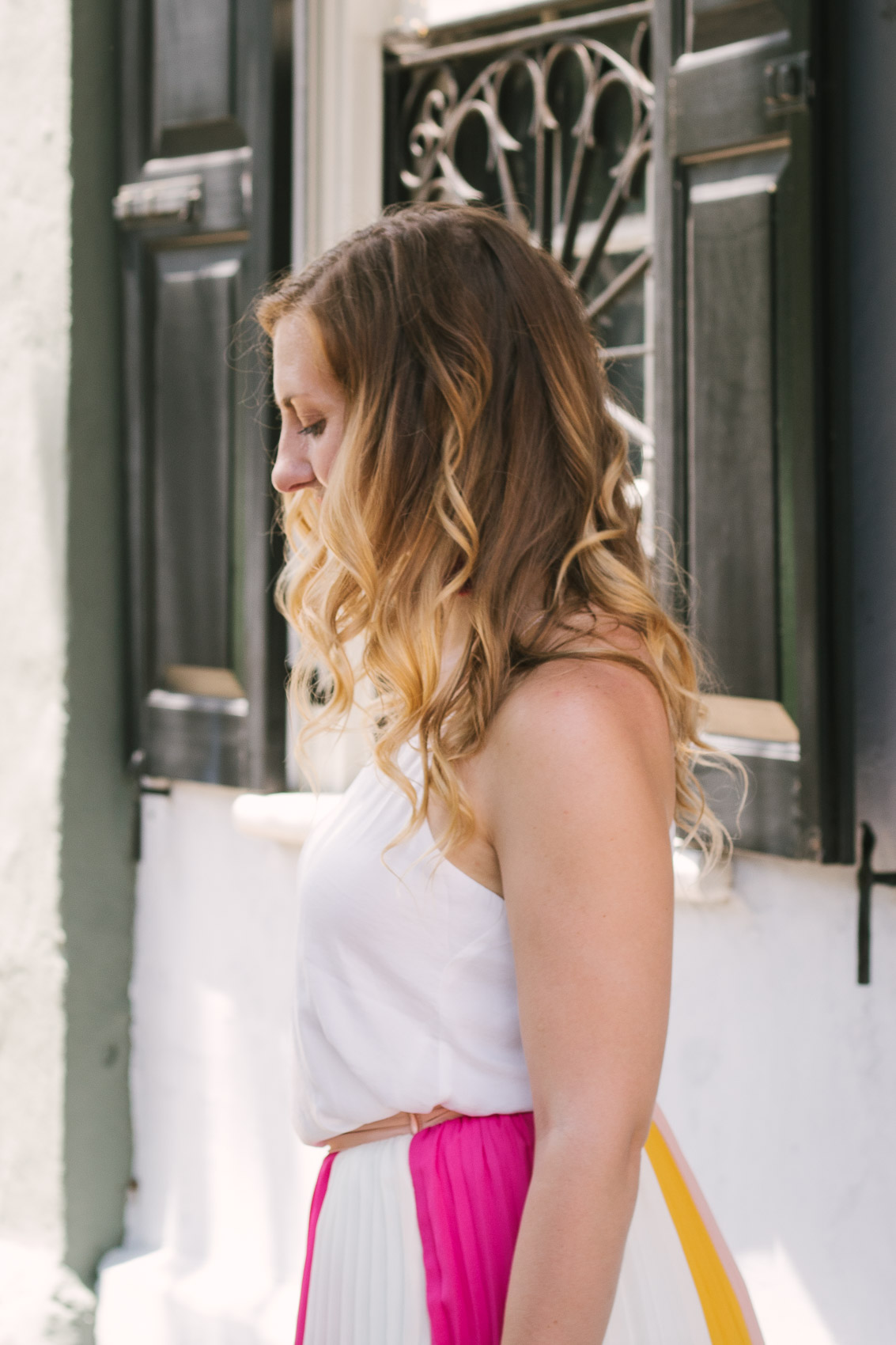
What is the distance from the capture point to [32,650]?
311 cm

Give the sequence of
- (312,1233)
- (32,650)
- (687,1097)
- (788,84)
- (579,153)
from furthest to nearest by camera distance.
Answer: (32,650) < (579,153) < (687,1097) < (788,84) < (312,1233)

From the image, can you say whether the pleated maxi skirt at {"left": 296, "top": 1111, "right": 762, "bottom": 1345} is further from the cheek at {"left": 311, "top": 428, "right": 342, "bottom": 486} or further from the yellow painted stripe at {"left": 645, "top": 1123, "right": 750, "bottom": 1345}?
the cheek at {"left": 311, "top": 428, "right": 342, "bottom": 486}

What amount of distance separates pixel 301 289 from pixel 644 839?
2.31 feet

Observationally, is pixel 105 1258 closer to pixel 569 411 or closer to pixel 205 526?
pixel 205 526

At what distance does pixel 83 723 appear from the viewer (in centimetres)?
308

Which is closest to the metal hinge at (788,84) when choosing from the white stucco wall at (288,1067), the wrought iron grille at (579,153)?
the wrought iron grille at (579,153)

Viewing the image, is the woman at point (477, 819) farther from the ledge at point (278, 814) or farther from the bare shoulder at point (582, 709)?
the ledge at point (278, 814)

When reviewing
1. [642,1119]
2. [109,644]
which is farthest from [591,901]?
[109,644]

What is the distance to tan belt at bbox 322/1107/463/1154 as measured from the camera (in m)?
1.24

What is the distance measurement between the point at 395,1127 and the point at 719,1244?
0.36 meters

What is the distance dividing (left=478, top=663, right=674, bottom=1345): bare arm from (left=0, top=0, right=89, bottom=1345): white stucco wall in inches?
88.5

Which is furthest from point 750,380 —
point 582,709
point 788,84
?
point 582,709

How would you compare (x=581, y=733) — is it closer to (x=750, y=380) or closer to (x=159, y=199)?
(x=750, y=380)

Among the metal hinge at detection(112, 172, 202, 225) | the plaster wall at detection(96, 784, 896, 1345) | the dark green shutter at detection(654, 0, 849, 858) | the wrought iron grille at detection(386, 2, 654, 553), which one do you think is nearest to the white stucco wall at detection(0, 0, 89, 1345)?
the metal hinge at detection(112, 172, 202, 225)
